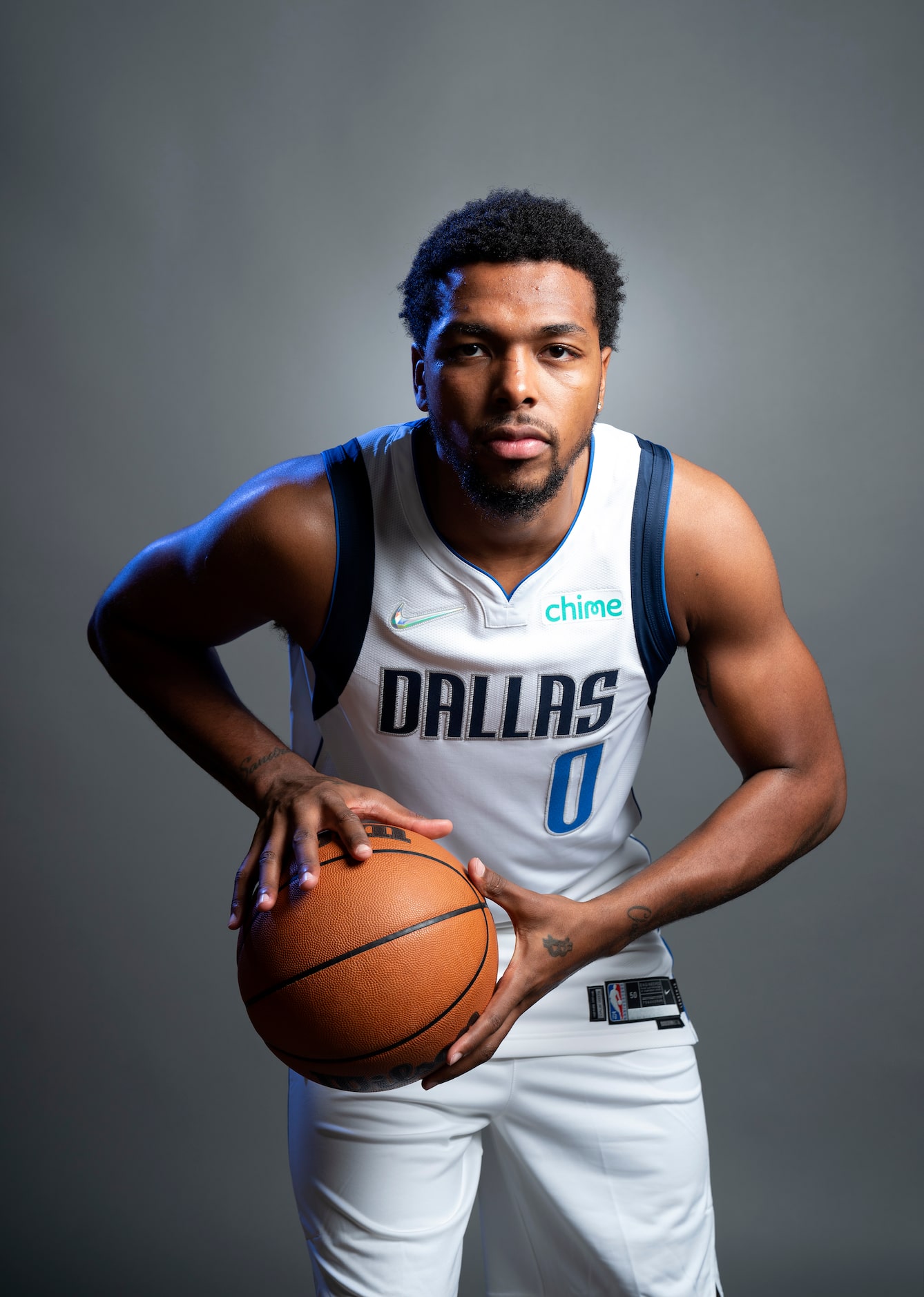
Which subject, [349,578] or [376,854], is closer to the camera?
[376,854]

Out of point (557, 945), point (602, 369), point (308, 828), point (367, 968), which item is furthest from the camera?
point (602, 369)

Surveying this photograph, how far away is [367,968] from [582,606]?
896mm

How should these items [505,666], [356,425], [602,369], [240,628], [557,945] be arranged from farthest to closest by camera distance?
[356,425] < [240,628] < [602,369] < [505,666] < [557,945]

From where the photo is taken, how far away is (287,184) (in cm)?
387

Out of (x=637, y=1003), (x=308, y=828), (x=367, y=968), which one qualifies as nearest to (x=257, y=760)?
(x=308, y=828)

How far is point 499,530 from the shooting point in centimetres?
246

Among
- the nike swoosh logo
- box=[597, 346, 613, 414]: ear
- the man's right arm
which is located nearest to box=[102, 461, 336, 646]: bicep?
the man's right arm

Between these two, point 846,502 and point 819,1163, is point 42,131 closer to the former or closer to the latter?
point 846,502

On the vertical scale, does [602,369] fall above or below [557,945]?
above

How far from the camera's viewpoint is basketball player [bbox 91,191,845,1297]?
2.37 m

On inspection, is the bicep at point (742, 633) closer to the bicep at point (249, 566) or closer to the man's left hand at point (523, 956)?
the man's left hand at point (523, 956)

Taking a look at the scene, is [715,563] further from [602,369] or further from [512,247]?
[512,247]

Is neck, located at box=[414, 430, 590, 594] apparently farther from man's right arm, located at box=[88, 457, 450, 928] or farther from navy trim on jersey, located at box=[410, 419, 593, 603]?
man's right arm, located at box=[88, 457, 450, 928]

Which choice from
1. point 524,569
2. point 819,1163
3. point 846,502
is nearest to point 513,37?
point 846,502
